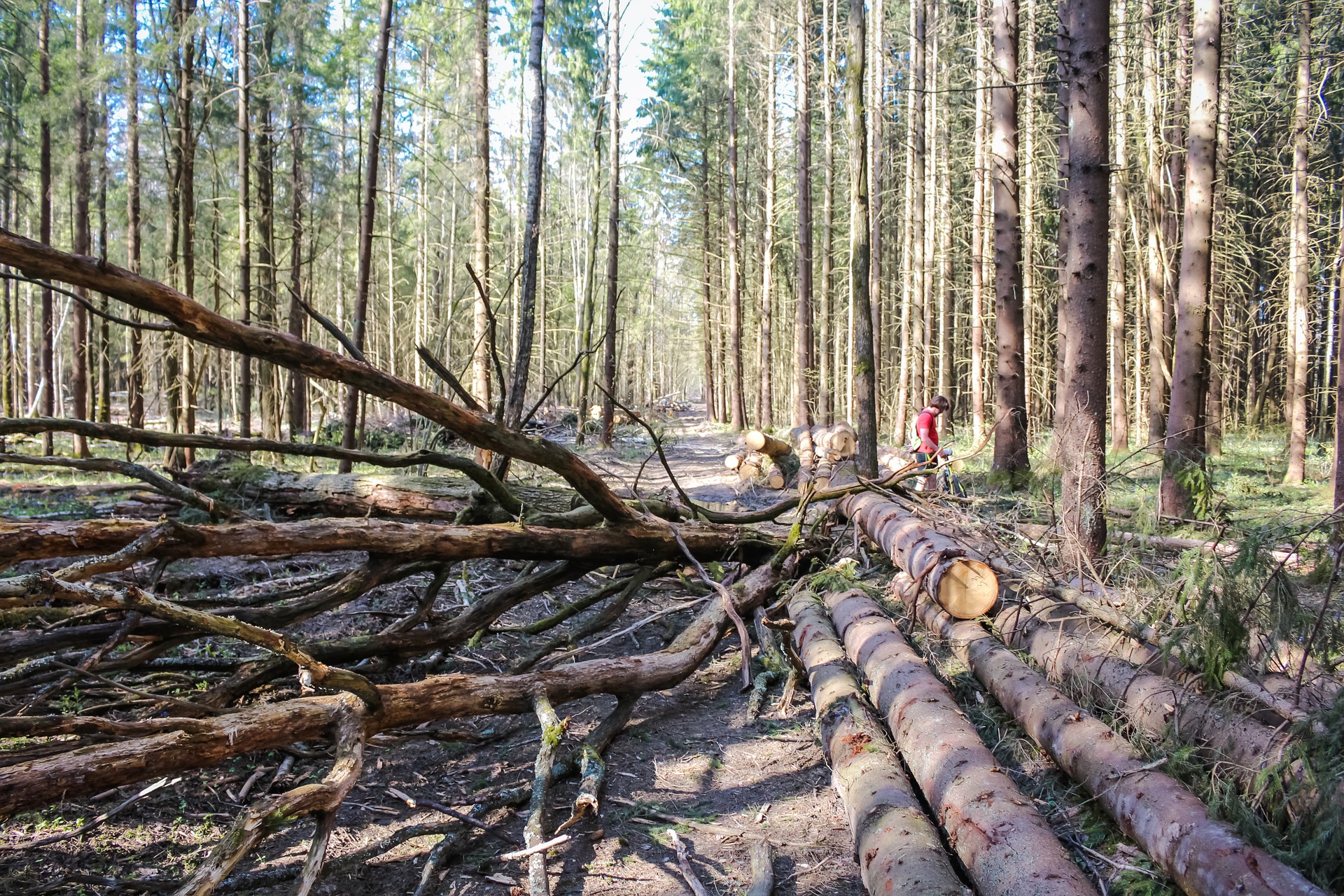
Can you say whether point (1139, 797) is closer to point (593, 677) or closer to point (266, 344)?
point (593, 677)

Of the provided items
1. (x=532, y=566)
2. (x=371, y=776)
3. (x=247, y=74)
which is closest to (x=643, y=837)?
(x=371, y=776)

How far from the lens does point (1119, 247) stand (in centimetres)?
1638

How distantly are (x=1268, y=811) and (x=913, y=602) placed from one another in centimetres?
283

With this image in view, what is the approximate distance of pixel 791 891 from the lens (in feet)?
9.32

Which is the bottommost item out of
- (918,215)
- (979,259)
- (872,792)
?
(872,792)

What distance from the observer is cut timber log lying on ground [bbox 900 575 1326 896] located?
7.52 feet

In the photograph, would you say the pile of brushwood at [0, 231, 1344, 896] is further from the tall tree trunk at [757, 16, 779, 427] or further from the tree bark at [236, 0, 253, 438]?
the tall tree trunk at [757, 16, 779, 427]

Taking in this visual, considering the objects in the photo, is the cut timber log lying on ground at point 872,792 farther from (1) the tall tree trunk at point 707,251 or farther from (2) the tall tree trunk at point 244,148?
(1) the tall tree trunk at point 707,251

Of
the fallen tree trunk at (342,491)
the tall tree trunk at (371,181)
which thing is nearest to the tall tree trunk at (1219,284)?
the fallen tree trunk at (342,491)

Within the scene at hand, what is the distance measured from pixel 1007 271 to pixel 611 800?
10138 millimetres

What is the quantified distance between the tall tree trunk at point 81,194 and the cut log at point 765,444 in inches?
445

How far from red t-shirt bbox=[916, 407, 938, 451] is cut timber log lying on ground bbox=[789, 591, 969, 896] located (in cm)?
592

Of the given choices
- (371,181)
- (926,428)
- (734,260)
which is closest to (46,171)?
(371,181)

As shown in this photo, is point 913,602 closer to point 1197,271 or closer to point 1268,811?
point 1268,811
